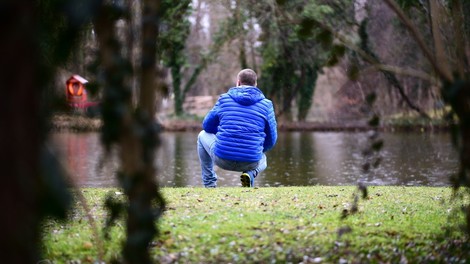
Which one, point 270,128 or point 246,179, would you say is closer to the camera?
point 246,179

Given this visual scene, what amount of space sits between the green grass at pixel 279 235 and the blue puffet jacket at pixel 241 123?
224 centimetres

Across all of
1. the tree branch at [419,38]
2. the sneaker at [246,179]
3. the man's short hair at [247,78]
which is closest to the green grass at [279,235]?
the tree branch at [419,38]

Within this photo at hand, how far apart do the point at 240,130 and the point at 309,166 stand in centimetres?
817

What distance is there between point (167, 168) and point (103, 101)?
13.5 meters

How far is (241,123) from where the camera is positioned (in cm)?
887

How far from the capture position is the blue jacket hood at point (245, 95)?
8.95m

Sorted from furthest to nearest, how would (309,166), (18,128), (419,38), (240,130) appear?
(309,166) < (240,130) < (419,38) < (18,128)

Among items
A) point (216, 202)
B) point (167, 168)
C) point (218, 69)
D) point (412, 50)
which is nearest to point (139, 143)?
point (216, 202)

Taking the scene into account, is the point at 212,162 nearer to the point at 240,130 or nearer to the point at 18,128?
the point at 240,130

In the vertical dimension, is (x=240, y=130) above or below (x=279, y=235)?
above

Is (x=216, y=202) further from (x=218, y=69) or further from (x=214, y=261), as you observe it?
(x=218, y=69)

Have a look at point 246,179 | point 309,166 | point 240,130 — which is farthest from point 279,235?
point 309,166

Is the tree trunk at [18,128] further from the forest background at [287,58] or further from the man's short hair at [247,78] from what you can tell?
the forest background at [287,58]

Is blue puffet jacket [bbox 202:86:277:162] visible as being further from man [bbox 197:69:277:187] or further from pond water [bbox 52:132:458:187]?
pond water [bbox 52:132:458:187]
